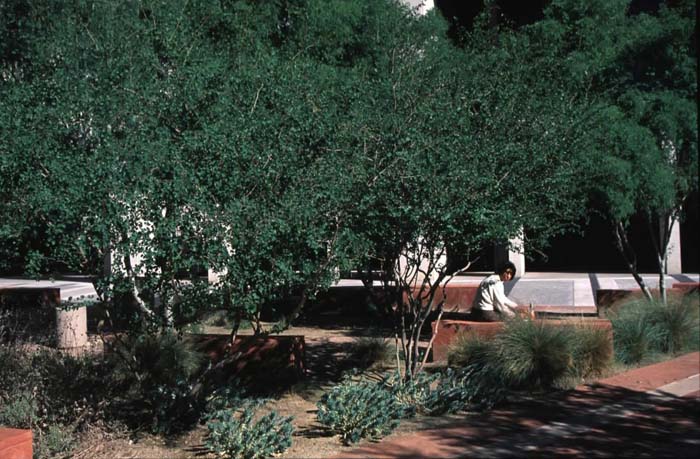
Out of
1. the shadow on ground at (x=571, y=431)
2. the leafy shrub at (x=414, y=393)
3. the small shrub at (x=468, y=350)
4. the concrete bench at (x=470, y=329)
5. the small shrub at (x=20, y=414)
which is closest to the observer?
the shadow on ground at (x=571, y=431)

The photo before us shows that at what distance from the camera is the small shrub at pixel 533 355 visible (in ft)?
32.9

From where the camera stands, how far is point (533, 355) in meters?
10.1

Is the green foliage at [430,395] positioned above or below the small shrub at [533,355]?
below

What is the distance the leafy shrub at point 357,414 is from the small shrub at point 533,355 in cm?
204

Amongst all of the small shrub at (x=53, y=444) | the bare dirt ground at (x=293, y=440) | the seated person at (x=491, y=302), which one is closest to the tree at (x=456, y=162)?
the seated person at (x=491, y=302)

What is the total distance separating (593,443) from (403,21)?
25.4 ft

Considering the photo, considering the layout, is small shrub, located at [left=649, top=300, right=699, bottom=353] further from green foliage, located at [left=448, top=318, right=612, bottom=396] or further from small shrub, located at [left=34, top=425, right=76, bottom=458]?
small shrub, located at [left=34, top=425, right=76, bottom=458]

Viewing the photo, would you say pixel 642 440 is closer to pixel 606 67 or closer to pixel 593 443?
pixel 593 443

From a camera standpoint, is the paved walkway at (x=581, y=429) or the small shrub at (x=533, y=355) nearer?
the paved walkway at (x=581, y=429)

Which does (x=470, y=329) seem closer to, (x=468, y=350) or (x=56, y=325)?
(x=468, y=350)

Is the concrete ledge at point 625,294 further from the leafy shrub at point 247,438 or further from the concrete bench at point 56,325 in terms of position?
the concrete bench at point 56,325

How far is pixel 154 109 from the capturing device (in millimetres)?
8672

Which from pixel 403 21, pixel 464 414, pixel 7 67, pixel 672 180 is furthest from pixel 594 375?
pixel 7 67

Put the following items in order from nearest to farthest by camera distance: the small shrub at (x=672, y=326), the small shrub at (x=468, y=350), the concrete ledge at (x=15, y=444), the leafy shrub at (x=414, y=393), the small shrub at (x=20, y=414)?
1. the concrete ledge at (x=15, y=444)
2. the small shrub at (x=20, y=414)
3. the leafy shrub at (x=414, y=393)
4. the small shrub at (x=468, y=350)
5. the small shrub at (x=672, y=326)
